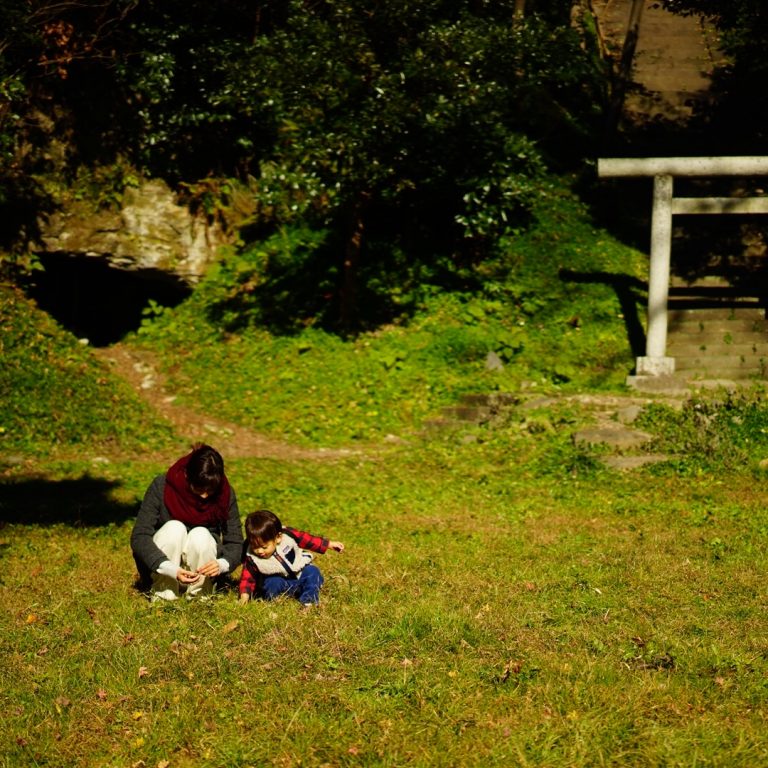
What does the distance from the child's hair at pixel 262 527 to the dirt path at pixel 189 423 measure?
21.9ft

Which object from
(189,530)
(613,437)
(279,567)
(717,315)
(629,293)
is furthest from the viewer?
(629,293)

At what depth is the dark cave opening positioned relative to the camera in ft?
58.2

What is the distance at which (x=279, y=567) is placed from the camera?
21.8 feet

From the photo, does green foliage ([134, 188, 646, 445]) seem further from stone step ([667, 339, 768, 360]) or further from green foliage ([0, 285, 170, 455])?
green foliage ([0, 285, 170, 455])

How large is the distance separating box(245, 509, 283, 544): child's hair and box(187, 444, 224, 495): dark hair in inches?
14.0

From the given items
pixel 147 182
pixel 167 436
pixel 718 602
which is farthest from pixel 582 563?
pixel 147 182

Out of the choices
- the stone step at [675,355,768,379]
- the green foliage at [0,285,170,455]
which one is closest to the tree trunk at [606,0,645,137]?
the stone step at [675,355,768,379]

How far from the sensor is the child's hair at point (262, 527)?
254 inches

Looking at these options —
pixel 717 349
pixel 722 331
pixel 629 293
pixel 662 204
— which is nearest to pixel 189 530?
pixel 662 204

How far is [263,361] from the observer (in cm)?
1606

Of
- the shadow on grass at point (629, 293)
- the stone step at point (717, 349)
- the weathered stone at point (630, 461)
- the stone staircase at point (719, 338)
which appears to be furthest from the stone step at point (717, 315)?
the weathered stone at point (630, 461)

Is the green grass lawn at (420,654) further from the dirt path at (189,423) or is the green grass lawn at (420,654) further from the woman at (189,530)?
the dirt path at (189,423)

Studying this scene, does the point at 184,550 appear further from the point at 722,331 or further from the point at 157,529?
the point at 722,331

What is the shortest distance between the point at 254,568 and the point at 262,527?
40cm
